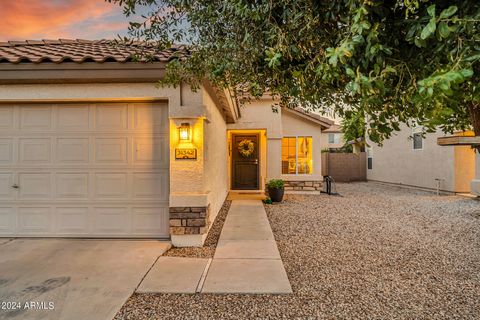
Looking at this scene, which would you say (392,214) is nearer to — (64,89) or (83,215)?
(83,215)

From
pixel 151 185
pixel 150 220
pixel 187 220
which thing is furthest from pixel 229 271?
pixel 151 185

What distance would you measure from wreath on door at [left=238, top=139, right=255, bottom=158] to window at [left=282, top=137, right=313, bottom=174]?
4.35 ft

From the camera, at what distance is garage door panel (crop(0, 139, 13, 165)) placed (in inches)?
191

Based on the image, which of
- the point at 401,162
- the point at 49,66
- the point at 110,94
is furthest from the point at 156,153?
the point at 401,162

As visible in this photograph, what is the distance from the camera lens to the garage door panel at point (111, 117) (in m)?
4.82

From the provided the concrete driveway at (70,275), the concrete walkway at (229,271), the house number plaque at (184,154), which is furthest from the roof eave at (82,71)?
the concrete walkway at (229,271)

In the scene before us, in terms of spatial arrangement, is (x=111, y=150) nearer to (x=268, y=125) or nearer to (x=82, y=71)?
(x=82, y=71)

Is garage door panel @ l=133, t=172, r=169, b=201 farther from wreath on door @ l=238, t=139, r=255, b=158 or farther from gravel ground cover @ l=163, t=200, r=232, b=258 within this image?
wreath on door @ l=238, t=139, r=255, b=158

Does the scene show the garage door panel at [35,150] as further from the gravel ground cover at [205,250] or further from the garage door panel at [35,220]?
the gravel ground cover at [205,250]

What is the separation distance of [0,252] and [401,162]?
52.7ft

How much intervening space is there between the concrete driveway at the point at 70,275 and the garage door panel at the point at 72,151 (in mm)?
1361

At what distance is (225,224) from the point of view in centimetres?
620

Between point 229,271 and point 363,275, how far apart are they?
1.76m

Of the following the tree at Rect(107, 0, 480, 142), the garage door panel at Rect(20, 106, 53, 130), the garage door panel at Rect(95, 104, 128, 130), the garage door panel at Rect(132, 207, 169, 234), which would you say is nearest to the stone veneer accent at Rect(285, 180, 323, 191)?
the garage door panel at Rect(132, 207, 169, 234)
